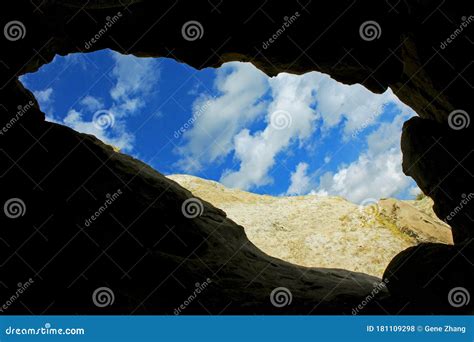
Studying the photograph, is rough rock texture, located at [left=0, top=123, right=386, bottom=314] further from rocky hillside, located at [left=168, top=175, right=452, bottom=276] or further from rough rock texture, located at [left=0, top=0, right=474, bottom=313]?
rocky hillside, located at [left=168, top=175, right=452, bottom=276]

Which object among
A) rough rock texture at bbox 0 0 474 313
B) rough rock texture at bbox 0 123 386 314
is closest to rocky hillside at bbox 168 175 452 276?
rough rock texture at bbox 0 0 474 313

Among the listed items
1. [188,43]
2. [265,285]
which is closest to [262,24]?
[188,43]

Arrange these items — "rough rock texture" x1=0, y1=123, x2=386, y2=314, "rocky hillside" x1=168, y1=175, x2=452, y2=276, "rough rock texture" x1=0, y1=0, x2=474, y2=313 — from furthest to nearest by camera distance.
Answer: "rocky hillside" x1=168, y1=175, x2=452, y2=276 < "rough rock texture" x1=0, y1=0, x2=474, y2=313 < "rough rock texture" x1=0, y1=123, x2=386, y2=314

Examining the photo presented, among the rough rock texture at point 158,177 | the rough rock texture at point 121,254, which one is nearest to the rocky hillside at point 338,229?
the rough rock texture at point 158,177

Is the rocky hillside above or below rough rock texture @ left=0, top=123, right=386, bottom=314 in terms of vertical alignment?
above

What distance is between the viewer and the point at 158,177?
14039 millimetres

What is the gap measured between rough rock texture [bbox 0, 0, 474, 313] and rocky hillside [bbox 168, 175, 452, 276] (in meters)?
17.1

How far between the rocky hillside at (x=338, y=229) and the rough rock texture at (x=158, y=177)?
17144 mm

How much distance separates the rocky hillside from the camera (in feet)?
98.4

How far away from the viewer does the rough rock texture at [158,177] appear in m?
10.0

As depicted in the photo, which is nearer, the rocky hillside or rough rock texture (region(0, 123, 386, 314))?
rough rock texture (region(0, 123, 386, 314))

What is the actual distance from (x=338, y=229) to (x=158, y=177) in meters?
23.5

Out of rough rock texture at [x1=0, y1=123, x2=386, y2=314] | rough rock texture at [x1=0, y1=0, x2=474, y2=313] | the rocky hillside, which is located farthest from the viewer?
the rocky hillside

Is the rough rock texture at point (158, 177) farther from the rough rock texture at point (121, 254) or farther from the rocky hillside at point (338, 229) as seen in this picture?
the rocky hillside at point (338, 229)
